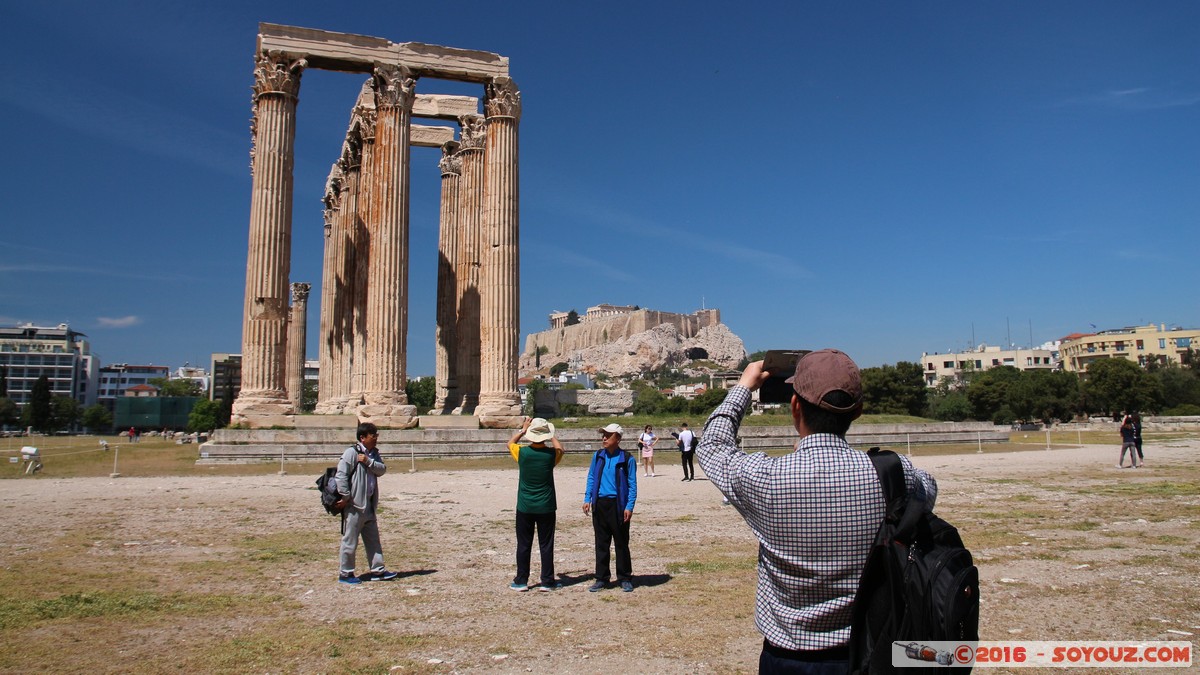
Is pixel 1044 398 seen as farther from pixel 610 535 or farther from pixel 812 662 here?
pixel 812 662

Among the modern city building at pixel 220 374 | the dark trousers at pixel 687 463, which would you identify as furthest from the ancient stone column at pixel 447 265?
the modern city building at pixel 220 374

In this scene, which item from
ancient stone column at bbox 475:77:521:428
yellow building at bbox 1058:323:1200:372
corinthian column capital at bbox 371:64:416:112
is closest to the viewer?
corinthian column capital at bbox 371:64:416:112

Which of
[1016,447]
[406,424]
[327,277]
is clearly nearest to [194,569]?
[406,424]

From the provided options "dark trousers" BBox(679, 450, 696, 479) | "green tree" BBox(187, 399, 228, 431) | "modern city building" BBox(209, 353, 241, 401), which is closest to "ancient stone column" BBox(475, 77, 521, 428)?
"dark trousers" BBox(679, 450, 696, 479)

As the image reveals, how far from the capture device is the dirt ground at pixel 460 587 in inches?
258

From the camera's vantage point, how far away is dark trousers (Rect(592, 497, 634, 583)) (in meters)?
8.96

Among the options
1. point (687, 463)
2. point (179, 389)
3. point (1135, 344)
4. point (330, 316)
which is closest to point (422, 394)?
point (330, 316)

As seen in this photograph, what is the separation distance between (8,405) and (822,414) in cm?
12564

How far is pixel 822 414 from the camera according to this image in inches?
121

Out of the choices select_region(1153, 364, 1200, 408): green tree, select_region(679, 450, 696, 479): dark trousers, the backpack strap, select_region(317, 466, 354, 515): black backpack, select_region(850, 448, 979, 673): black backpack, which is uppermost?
→ select_region(1153, 364, 1200, 408): green tree

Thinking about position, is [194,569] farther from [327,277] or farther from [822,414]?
[327,277]

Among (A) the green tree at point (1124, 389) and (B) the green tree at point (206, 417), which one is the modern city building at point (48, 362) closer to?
(B) the green tree at point (206, 417)

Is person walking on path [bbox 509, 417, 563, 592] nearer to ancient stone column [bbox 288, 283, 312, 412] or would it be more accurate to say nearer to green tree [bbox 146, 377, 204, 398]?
ancient stone column [bbox 288, 283, 312, 412]

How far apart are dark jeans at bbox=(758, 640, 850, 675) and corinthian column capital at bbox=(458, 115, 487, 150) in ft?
118
